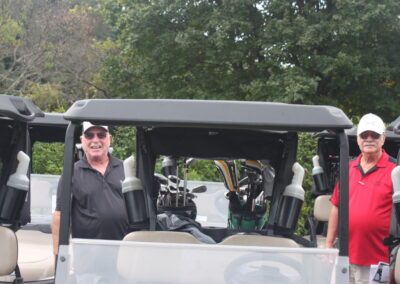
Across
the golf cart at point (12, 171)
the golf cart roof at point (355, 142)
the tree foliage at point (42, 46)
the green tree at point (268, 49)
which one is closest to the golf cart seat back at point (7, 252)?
the golf cart at point (12, 171)

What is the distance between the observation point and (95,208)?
A: 15.3 ft

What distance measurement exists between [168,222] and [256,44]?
17163 millimetres

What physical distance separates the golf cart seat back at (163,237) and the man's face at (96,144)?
1.21m

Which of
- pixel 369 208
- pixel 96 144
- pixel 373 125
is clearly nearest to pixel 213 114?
pixel 96 144

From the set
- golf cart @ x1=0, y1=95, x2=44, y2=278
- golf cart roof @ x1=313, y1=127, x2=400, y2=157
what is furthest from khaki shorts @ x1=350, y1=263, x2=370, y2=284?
golf cart @ x1=0, y1=95, x2=44, y2=278

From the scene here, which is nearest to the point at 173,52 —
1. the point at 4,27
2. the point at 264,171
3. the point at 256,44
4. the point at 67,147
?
the point at 256,44

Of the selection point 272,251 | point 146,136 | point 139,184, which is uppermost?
point 146,136

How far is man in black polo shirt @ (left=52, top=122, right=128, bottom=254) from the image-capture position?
4.62 m

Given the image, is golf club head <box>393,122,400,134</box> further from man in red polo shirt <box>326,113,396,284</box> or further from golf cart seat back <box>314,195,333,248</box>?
golf cart seat back <box>314,195,333,248</box>

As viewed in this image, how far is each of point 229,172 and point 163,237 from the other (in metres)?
2.64

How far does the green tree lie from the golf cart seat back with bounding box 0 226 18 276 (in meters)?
15.8

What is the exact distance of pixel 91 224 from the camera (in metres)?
4.62

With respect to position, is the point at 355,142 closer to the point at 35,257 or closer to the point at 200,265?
the point at 35,257

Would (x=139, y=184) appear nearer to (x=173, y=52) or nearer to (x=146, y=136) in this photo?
(x=146, y=136)
